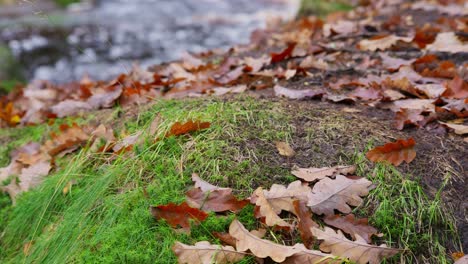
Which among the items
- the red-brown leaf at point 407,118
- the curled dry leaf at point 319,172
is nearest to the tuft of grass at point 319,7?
the red-brown leaf at point 407,118

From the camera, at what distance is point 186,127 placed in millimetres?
2125

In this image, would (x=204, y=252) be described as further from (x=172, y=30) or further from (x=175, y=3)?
(x=175, y=3)

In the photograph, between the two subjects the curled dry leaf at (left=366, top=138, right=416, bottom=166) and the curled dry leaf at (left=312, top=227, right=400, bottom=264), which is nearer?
the curled dry leaf at (left=312, top=227, right=400, bottom=264)

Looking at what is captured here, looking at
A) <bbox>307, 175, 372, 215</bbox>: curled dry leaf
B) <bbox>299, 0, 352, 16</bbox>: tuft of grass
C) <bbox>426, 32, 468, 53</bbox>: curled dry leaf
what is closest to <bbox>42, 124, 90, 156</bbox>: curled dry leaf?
<bbox>307, 175, 372, 215</bbox>: curled dry leaf

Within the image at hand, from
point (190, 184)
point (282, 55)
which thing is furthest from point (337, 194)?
point (282, 55)

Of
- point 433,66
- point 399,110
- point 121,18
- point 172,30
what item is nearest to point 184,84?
point 399,110

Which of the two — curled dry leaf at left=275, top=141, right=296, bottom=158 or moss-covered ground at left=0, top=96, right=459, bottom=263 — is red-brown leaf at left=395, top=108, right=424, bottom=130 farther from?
curled dry leaf at left=275, top=141, right=296, bottom=158

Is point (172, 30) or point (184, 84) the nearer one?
point (184, 84)

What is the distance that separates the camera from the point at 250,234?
5.40ft

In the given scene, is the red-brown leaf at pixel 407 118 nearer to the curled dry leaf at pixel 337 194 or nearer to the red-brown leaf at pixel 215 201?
the curled dry leaf at pixel 337 194

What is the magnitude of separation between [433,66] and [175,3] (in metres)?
9.72

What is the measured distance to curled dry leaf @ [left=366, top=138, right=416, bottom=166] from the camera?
1.95m

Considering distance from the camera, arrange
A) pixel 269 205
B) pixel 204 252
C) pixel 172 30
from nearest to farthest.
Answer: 1. pixel 204 252
2. pixel 269 205
3. pixel 172 30

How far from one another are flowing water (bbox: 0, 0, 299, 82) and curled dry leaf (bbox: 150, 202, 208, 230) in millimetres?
4494
